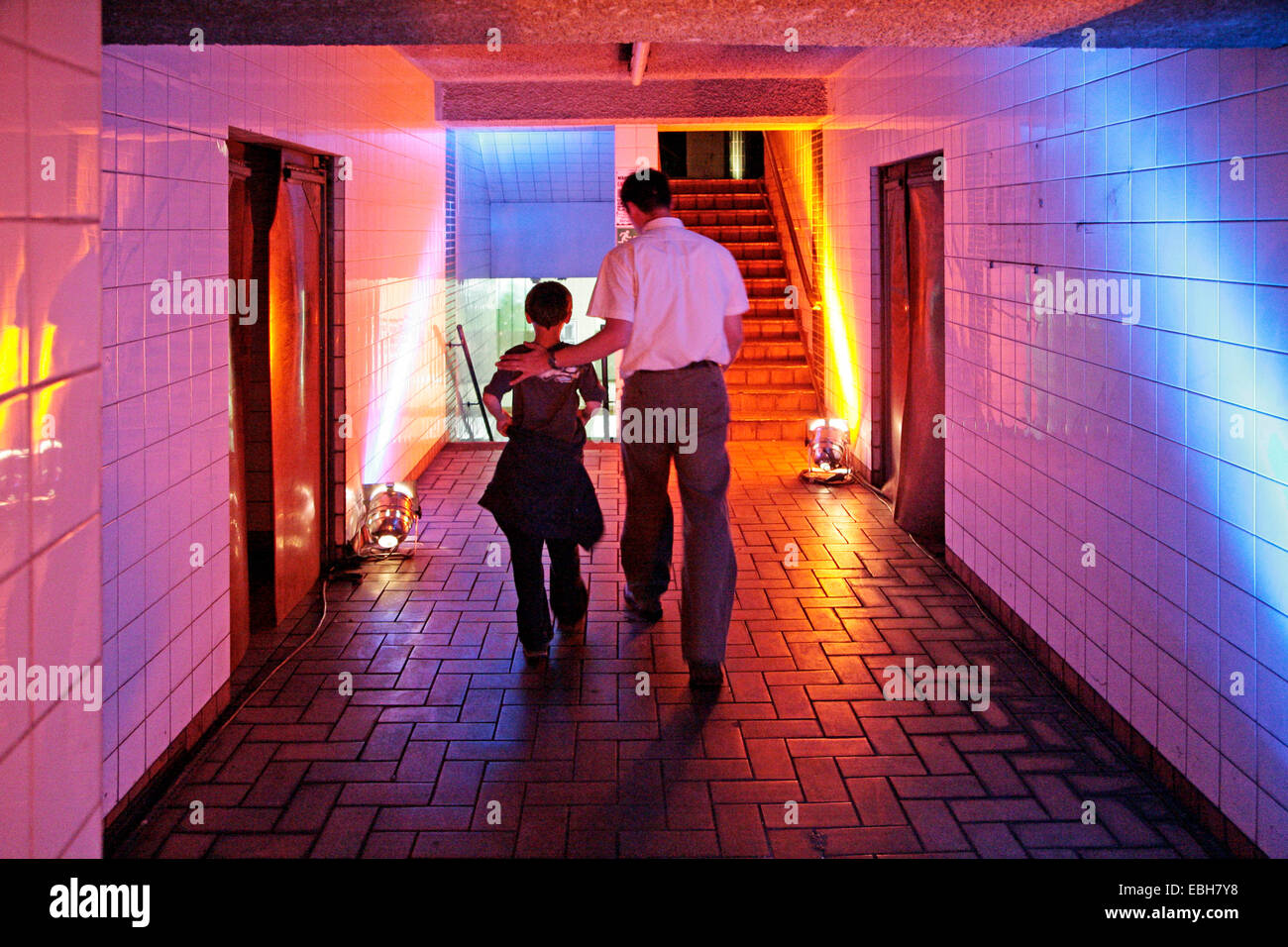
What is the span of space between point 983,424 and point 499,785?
2.79 meters

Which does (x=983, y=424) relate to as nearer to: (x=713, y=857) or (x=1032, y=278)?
(x=1032, y=278)

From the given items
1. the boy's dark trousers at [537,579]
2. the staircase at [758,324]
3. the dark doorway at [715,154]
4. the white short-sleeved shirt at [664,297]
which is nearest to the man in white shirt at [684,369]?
the white short-sleeved shirt at [664,297]

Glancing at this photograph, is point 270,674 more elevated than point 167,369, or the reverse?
point 167,369

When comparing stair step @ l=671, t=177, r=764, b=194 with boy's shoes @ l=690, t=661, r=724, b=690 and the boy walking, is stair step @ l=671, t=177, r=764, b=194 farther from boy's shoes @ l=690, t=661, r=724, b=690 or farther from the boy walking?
boy's shoes @ l=690, t=661, r=724, b=690

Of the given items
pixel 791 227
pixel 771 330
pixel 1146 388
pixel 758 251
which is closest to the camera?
pixel 1146 388

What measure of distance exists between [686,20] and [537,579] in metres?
2.25

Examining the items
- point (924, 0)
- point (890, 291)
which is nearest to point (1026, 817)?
point (924, 0)

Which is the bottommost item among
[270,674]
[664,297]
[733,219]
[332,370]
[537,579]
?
[270,674]

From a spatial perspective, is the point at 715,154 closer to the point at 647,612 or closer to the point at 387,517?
the point at 387,517

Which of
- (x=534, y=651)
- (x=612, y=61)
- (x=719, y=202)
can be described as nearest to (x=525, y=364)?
(x=534, y=651)

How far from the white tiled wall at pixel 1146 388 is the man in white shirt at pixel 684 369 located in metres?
1.19

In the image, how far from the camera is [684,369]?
3.93 meters

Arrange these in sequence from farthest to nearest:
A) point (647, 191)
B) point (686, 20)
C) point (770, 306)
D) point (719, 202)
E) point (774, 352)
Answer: point (719, 202) < point (770, 306) < point (774, 352) < point (647, 191) < point (686, 20)

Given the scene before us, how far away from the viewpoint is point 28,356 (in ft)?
4.41
